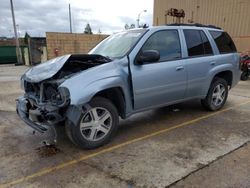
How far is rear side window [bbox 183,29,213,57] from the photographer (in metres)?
4.91

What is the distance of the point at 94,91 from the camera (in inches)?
136

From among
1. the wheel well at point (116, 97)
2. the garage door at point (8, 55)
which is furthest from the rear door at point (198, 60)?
the garage door at point (8, 55)

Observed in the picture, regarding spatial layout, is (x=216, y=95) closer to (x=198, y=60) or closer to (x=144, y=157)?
(x=198, y=60)

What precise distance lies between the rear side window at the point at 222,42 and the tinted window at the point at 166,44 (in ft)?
4.13

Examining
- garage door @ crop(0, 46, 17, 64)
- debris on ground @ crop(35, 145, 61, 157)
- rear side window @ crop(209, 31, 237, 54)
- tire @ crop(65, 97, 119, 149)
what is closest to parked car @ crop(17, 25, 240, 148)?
tire @ crop(65, 97, 119, 149)

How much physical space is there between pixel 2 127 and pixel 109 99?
91.4 inches

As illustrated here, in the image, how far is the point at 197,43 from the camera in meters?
5.10

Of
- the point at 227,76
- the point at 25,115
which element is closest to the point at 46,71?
the point at 25,115

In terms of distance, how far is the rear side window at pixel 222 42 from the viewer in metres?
5.54

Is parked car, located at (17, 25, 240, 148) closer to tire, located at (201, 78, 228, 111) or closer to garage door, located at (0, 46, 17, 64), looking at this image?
tire, located at (201, 78, 228, 111)

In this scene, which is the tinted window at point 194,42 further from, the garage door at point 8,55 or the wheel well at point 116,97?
the garage door at point 8,55

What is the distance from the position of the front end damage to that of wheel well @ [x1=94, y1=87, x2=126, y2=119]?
45 cm

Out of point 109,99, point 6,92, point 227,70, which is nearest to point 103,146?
point 109,99

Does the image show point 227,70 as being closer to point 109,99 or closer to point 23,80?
point 109,99
